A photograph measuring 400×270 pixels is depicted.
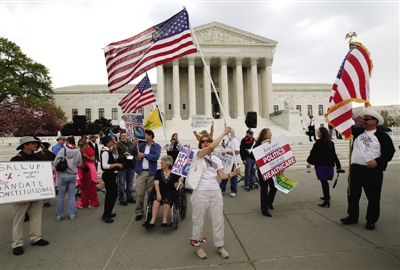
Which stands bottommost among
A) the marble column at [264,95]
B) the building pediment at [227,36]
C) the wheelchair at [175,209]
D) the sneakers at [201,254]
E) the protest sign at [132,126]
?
the sneakers at [201,254]

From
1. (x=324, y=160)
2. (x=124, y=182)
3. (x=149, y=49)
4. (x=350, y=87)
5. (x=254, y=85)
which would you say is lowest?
(x=124, y=182)

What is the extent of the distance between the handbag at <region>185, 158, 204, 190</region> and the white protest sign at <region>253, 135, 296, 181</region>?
2230 mm

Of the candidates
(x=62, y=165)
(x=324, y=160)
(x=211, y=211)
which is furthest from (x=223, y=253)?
(x=62, y=165)

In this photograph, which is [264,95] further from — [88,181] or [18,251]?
[18,251]

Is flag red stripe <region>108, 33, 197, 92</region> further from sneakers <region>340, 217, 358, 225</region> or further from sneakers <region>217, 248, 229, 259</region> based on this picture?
sneakers <region>340, 217, 358, 225</region>

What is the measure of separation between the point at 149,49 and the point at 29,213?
13.9 feet

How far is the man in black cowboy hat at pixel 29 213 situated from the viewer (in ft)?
12.8

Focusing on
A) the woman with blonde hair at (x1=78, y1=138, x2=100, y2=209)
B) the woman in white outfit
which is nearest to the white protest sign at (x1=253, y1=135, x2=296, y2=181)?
the woman in white outfit

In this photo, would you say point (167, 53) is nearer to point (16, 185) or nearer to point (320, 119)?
point (16, 185)

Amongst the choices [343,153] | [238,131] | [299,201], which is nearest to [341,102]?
[299,201]

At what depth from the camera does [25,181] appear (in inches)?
155

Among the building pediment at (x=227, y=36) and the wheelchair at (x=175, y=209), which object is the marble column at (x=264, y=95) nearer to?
the building pediment at (x=227, y=36)

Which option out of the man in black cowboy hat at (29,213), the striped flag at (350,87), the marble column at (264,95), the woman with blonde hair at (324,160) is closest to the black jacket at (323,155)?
the woman with blonde hair at (324,160)

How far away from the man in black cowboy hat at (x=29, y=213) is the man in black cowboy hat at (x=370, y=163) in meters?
5.72
